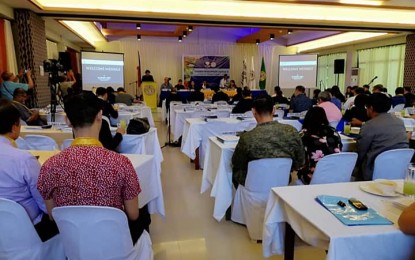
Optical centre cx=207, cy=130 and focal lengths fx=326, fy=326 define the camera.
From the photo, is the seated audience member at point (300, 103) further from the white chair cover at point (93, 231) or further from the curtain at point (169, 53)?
the curtain at point (169, 53)

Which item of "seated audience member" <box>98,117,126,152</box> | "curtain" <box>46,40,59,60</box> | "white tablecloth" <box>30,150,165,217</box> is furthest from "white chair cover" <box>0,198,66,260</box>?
"curtain" <box>46,40,59,60</box>

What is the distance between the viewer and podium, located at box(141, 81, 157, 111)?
12.7 metres

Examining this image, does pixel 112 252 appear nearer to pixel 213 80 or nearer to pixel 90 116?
pixel 90 116

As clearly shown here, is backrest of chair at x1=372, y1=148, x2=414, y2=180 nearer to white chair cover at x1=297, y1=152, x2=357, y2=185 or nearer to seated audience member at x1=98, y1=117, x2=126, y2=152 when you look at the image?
white chair cover at x1=297, y1=152, x2=357, y2=185

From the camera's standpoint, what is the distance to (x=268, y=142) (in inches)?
103

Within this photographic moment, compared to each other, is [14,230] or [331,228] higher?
[331,228]

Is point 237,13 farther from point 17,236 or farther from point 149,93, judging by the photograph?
point 17,236

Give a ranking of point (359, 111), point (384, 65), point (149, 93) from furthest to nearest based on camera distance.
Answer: point (149, 93) → point (384, 65) → point (359, 111)

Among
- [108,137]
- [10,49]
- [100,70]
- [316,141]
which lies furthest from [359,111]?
[100,70]

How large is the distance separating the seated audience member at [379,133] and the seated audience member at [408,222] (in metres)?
1.69

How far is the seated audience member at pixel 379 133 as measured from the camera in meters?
2.86

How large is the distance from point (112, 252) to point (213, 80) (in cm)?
1440

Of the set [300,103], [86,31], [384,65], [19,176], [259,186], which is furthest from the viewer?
[86,31]

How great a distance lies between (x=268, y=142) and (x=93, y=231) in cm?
156
